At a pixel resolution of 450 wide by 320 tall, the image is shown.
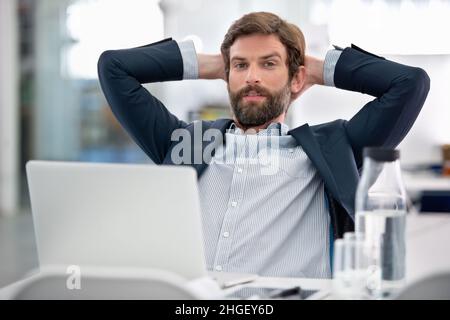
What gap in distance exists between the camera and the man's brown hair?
6.97 ft

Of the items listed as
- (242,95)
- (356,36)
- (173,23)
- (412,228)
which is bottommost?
(412,228)

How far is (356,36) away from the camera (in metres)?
4.31

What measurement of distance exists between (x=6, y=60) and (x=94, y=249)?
7.08 meters

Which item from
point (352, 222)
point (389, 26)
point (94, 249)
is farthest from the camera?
point (389, 26)

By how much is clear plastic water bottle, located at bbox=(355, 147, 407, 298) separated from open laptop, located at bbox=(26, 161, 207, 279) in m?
0.32

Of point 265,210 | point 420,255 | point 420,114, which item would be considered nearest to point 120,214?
point 265,210

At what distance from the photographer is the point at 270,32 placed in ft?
7.01

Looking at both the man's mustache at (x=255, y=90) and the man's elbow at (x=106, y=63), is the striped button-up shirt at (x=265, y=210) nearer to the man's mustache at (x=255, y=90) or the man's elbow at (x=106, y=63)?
the man's mustache at (x=255, y=90)

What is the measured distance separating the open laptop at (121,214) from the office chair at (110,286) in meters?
0.18

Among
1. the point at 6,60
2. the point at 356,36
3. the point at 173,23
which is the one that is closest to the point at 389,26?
the point at 356,36

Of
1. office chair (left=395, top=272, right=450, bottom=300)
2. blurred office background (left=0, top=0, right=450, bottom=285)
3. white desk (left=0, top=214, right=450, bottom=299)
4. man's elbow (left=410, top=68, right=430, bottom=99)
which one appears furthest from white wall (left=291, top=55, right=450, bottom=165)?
blurred office background (left=0, top=0, right=450, bottom=285)

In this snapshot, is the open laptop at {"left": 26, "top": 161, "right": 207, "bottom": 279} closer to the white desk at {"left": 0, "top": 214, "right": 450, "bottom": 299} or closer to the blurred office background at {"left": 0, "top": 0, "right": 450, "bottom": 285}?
the white desk at {"left": 0, "top": 214, "right": 450, "bottom": 299}

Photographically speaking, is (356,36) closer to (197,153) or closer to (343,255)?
(197,153)

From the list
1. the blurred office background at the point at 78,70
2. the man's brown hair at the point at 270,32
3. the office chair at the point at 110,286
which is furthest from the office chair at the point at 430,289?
the blurred office background at the point at 78,70
